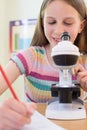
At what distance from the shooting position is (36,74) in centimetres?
123

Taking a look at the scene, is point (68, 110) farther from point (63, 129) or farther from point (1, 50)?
point (1, 50)

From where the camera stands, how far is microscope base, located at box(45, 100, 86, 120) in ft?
2.43

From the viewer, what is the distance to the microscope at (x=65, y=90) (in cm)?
74

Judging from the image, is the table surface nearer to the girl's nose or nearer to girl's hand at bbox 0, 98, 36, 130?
girl's hand at bbox 0, 98, 36, 130

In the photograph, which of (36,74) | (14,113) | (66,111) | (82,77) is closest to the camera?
(14,113)

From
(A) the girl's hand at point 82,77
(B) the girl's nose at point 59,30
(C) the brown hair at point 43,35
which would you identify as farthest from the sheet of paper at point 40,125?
(C) the brown hair at point 43,35

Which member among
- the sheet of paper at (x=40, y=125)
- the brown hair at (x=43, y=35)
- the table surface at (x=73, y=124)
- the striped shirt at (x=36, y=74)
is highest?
the brown hair at (x=43, y=35)

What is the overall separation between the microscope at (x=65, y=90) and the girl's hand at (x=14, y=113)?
17 cm

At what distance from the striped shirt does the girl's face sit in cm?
14

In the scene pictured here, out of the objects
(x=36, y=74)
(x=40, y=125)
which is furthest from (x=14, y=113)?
(x=36, y=74)

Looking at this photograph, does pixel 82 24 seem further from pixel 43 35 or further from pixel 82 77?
pixel 82 77

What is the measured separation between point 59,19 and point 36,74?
0.98ft

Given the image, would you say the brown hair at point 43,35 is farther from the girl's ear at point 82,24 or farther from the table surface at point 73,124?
the table surface at point 73,124

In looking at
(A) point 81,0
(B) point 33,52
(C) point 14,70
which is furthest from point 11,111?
(A) point 81,0
